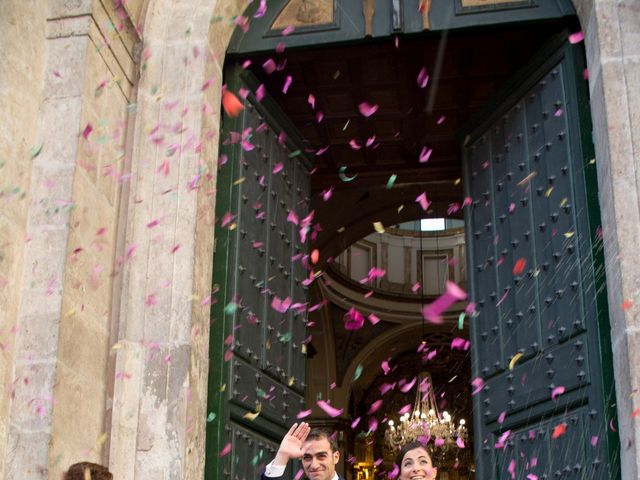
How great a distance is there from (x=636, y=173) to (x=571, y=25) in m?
1.46

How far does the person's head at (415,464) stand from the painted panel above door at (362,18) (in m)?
3.50

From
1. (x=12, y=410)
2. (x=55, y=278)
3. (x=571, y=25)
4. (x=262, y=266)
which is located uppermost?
(x=571, y=25)

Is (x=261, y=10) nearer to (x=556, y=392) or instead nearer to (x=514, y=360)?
(x=514, y=360)

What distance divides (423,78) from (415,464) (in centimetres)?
478

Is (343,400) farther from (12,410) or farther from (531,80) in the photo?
(12,410)

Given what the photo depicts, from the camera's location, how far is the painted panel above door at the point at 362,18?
6.71 metres

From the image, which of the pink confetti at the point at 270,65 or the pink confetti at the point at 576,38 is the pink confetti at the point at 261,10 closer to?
the pink confetti at the point at 270,65

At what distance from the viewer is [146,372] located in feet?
18.7

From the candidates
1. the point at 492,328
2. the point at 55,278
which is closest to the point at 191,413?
the point at 55,278

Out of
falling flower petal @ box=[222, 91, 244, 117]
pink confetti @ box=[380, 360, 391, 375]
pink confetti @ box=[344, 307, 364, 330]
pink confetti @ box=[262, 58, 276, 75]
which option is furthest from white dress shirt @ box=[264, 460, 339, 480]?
pink confetti @ box=[380, 360, 391, 375]

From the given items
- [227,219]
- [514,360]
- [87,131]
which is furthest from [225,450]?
[87,131]

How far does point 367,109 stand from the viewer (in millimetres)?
8633

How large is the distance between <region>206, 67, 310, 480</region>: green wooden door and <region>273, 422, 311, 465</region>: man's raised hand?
1.78m

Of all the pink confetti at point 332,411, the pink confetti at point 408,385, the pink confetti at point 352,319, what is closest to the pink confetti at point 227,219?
the pink confetti at point 332,411
